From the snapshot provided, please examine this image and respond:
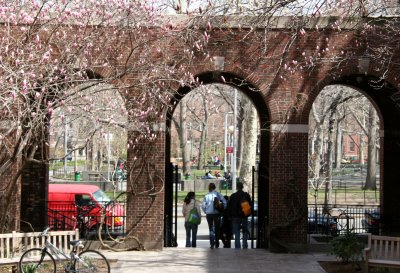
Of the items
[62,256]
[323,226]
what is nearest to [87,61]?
[62,256]

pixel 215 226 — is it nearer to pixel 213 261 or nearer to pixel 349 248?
pixel 213 261

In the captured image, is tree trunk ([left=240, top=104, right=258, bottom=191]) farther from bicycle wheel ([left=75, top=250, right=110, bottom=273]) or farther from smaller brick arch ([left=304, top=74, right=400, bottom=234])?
bicycle wheel ([left=75, top=250, right=110, bottom=273])

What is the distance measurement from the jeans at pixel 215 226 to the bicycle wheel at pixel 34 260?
5.92 metres

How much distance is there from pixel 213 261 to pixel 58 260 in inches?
168

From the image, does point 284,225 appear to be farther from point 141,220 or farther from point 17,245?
Answer: point 17,245

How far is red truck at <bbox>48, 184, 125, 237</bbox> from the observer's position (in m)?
19.6

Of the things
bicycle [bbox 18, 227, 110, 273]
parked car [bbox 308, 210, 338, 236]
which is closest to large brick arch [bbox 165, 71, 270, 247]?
parked car [bbox 308, 210, 338, 236]

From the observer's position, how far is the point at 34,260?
1364cm

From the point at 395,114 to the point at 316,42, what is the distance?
436 cm

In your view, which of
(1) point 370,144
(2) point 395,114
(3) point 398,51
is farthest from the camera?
(1) point 370,144

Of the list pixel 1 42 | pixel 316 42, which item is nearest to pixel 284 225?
pixel 316 42

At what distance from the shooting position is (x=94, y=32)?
53.6 ft

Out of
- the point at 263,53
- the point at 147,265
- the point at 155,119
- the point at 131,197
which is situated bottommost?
the point at 147,265

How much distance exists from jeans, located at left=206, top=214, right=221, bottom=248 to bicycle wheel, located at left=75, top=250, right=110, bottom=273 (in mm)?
4820
